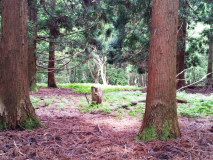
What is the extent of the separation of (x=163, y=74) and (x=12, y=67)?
2.61m

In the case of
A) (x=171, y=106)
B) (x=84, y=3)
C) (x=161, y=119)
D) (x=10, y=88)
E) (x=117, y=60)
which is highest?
(x=84, y=3)

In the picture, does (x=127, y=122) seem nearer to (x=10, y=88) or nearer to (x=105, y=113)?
(x=105, y=113)

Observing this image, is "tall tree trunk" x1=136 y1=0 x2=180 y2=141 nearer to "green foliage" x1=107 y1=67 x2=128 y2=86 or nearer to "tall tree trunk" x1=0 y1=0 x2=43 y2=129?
"tall tree trunk" x1=0 y1=0 x2=43 y2=129

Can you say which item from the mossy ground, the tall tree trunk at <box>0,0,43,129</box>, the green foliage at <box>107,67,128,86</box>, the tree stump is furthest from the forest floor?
the green foliage at <box>107,67,128,86</box>

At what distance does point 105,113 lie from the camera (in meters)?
6.04

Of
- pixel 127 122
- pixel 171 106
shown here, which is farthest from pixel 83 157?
pixel 127 122

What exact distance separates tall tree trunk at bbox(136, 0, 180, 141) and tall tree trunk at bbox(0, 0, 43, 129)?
7.55 ft

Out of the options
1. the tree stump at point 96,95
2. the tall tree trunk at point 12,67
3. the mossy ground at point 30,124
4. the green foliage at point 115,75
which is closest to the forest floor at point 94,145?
the mossy ground at point 30,124

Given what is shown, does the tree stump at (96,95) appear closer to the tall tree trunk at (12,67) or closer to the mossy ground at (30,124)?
the mossy ground at (30,124)

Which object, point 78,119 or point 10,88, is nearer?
point 10,88

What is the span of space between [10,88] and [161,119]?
266cm

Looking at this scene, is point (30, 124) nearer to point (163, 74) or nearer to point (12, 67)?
point (12, 67)

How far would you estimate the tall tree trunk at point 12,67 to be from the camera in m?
3.51

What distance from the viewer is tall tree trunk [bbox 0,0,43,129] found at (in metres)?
3.51
